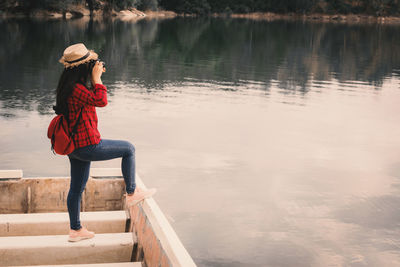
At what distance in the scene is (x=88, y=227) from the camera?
4.85 m

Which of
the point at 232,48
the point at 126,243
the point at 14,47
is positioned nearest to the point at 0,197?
the point at 126,243

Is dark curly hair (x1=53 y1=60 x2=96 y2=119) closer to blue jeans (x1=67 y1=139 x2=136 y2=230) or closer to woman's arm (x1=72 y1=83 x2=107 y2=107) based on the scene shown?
woman's arm (x1=72 y1=83 x2=107 y2=107)

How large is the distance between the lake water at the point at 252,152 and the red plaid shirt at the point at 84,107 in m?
2.73

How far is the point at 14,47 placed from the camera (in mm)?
29812

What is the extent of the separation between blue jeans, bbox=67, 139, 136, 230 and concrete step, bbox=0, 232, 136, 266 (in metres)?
0.19

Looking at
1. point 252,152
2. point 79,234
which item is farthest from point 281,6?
point 79,234

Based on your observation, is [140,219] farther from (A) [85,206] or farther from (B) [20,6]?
(B) [20,6]

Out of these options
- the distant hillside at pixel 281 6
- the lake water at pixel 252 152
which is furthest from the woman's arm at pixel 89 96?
the distant hillside at pixel 281 6

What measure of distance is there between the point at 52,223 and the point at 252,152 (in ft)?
20.7

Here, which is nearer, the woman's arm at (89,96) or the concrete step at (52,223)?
the woman's arm at (89,96)

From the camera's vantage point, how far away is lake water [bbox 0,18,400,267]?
22.3 feet

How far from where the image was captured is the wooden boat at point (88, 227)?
410cm

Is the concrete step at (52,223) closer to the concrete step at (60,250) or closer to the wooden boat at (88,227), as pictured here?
the wooden boat at (88,227)

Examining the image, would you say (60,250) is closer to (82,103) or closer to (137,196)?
(137,196)
